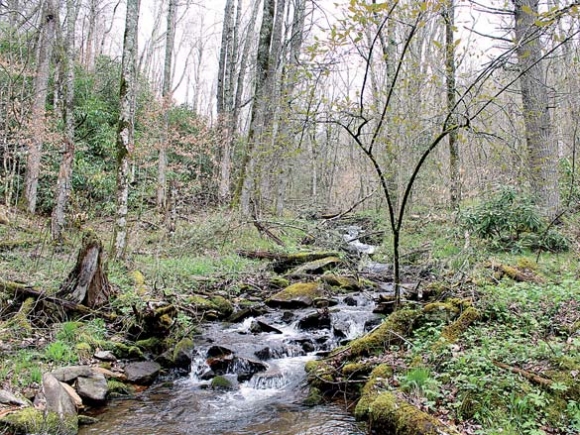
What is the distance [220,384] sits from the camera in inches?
245

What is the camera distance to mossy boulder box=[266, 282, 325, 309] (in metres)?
9.60

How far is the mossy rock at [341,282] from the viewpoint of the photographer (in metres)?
11.0

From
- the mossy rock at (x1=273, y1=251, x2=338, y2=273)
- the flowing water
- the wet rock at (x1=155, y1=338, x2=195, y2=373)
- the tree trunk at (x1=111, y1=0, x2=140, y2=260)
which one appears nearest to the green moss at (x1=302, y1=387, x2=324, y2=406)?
the flowing water

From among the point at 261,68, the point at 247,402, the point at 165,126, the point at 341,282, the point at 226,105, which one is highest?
the point at 226,105

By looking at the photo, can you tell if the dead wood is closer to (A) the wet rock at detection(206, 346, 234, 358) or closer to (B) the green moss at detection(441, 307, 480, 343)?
(B) the green moss at detection(441, 307, 480, 343)

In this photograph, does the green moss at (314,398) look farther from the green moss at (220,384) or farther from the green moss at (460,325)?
the green moss at (460,325)

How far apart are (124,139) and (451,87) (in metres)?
6.52

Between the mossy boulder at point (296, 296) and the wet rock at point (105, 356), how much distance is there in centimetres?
380

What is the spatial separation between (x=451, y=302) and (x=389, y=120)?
9.28 feet

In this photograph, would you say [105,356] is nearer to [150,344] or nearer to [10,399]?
[150,344]

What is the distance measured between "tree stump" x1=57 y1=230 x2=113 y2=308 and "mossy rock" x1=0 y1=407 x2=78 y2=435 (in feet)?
9.32

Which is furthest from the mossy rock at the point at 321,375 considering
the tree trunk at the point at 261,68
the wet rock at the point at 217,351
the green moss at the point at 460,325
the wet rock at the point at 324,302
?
the tree trunk at the point at 261,68

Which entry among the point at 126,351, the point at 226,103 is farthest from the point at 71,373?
the point at 226,103

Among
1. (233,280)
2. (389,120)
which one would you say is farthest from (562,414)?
(233,280)
